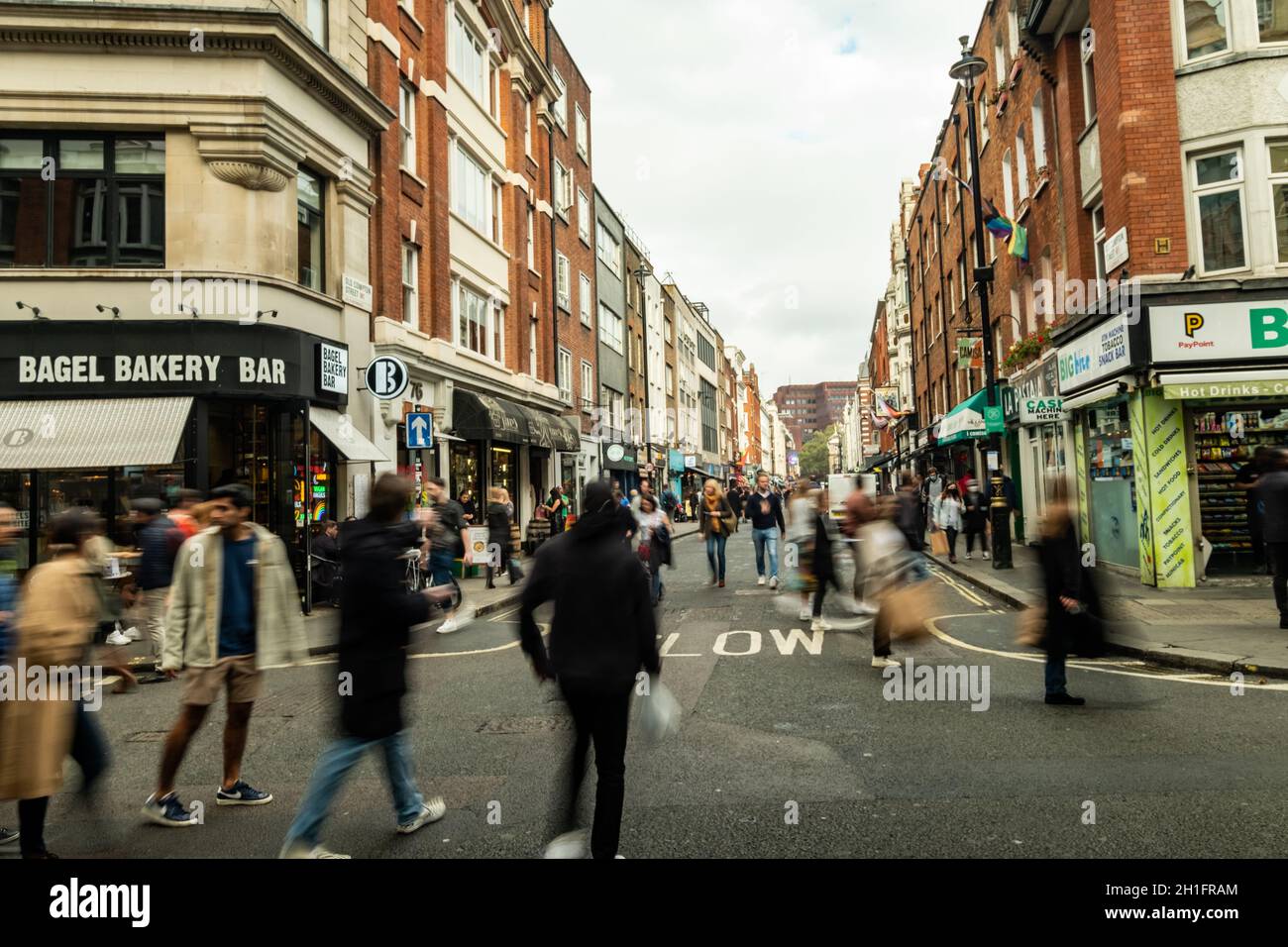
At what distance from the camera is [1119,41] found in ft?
44.5

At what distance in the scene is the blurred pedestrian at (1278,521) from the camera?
373 inches

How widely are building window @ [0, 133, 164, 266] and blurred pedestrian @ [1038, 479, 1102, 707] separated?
519 inches

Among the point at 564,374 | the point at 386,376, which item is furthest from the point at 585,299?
the point at 386,376

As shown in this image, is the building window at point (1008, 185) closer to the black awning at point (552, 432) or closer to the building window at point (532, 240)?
the black awning at point (552, 432)

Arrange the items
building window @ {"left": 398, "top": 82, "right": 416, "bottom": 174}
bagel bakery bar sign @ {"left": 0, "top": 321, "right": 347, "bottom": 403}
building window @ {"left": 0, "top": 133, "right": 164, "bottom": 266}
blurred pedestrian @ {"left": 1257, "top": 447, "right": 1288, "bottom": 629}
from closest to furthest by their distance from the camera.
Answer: blurred pedestrian @ {"left": 1257, "top": 447, "right": 1288, "bottom": 629} < bagel bakery bar sign @ {"left": 0, "top": 321, "right": 347, "bottom": 403} < building window @ {"left": 0, "top": 133, "right": 164, "bottom": 266} < building window @ {"left": 398, "top": 82, "right": 416, "bottom": 174}

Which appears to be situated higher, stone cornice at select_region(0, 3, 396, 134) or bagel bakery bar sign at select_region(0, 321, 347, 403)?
stone cornice at select_region(0, 3, 396, 134)

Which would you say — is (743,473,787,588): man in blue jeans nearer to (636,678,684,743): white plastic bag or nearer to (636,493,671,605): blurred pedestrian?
(636,493,671,605): blurred pedestrian

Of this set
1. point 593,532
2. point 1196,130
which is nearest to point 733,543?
point 1196,130

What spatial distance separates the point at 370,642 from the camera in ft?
13.6

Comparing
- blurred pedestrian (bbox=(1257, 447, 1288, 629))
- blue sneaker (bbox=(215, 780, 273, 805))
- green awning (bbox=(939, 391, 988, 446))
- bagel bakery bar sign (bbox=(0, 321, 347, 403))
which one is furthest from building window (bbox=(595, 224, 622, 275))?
blue sneaker (bbox=(215, 780, 273, 805))

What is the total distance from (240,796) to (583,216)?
32.8 m

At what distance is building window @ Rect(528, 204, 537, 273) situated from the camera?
1120 inches

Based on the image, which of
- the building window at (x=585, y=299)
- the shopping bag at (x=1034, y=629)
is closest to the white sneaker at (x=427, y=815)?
the shopping bag at (x=1034, y=629)

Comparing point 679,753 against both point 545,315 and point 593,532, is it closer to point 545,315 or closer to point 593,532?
point 593,532
